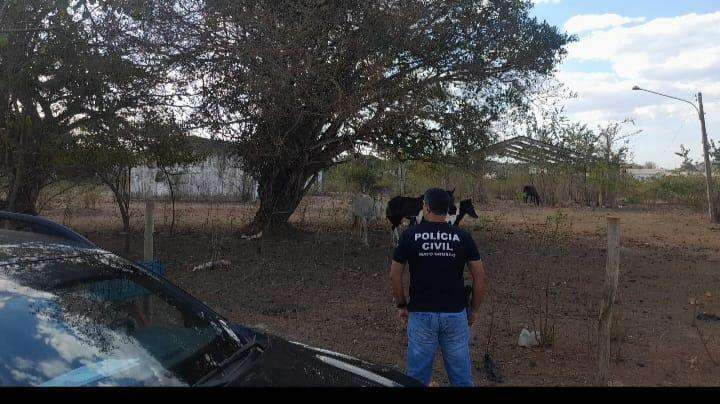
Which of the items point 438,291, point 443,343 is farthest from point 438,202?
point 443,343

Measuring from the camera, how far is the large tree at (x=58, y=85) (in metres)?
8.81

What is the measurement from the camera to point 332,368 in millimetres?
2988

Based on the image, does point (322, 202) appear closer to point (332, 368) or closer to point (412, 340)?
point (412, 340)

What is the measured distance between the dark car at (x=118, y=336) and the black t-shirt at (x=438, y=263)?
940 mm

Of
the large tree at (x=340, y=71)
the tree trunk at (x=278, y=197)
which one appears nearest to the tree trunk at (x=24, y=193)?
the large tree at (x=340, y=71)

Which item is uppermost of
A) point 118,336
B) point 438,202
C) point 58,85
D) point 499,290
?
point 58,85

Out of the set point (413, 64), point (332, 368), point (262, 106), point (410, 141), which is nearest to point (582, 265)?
point (410, 141)

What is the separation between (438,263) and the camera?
4.03 m

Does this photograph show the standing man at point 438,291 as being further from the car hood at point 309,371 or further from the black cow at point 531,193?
the black cow at point 531,193

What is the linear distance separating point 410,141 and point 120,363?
10.1 m

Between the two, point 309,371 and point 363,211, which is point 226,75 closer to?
point 363,211

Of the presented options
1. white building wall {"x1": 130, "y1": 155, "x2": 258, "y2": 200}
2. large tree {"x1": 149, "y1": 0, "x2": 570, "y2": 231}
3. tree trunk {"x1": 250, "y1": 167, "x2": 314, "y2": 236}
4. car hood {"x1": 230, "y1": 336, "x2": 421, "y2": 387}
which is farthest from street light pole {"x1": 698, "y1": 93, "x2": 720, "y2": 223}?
car hood {"x1": 230, "y1": 336, "x2": 421, "y2": 387}

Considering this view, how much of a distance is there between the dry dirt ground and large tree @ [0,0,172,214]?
4.15ft

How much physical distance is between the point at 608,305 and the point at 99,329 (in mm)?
3824
